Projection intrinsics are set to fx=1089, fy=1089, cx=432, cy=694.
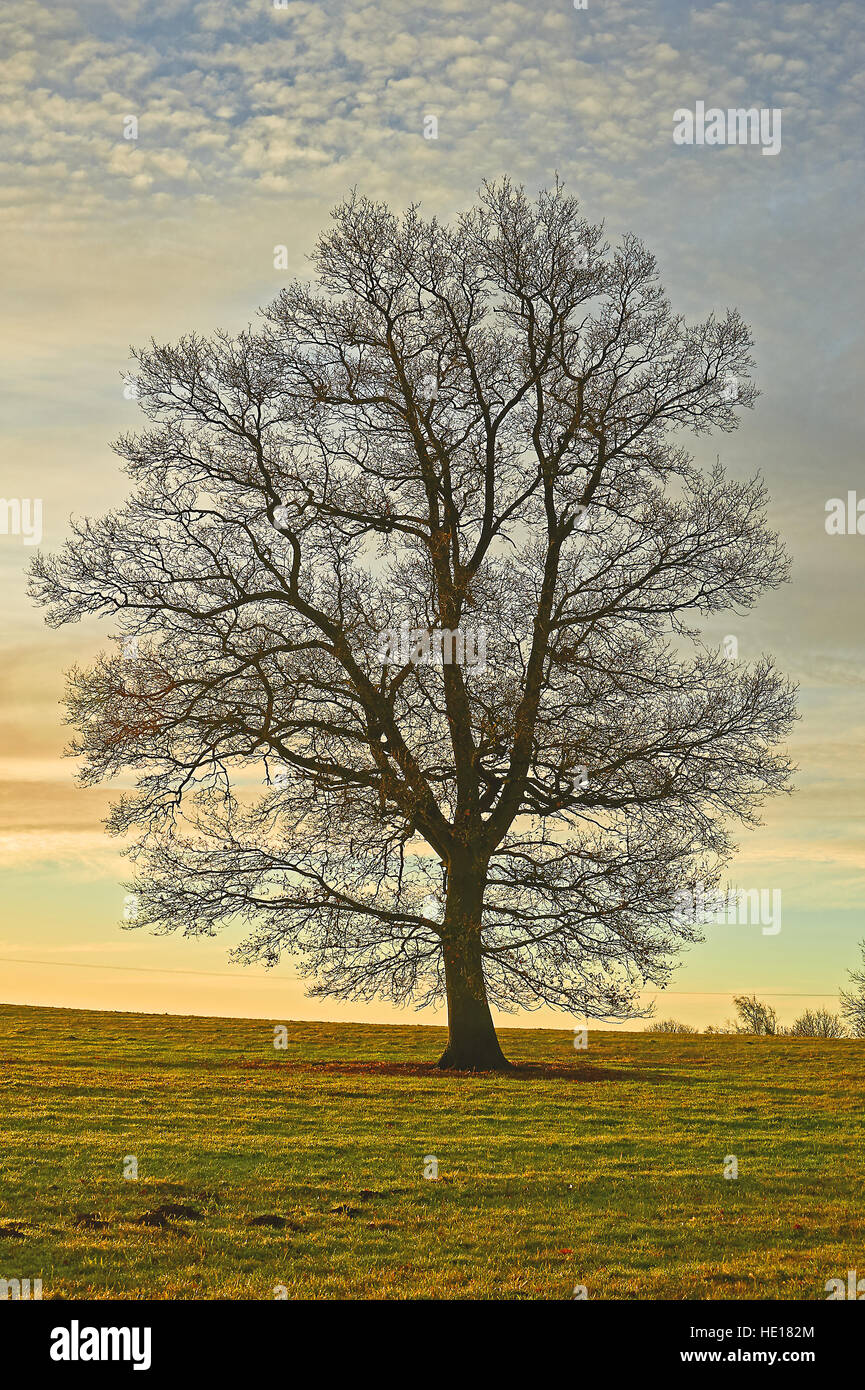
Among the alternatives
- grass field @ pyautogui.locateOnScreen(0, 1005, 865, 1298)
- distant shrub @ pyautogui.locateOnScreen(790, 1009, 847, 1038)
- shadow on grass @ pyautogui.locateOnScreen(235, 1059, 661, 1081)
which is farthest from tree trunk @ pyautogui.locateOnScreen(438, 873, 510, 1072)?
distant shrub @ pyautogui.locateOnScreen(790, 1009, 847, 1038)

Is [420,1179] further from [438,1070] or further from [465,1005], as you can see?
[438,1070]

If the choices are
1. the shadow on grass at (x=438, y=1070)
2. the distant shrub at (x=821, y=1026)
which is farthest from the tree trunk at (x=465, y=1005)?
the distant shrub at (x=821, y=1026)

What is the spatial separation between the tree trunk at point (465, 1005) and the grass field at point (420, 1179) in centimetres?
89

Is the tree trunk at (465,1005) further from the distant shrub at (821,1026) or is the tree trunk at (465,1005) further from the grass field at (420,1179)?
the distant shrub at (821,1026)

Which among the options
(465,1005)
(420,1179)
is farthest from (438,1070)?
(420,1179)

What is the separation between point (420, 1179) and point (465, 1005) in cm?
884

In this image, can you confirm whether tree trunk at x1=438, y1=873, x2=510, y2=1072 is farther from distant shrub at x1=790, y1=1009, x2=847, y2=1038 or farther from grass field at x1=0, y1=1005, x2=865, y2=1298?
distant shrub at x1=790, y1=1009, x2=847, y2=1038

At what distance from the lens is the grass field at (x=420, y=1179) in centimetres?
927

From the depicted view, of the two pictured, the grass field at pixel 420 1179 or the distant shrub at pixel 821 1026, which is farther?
the distant shrub at pixel 821 1026

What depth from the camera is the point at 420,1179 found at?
41.6 ft

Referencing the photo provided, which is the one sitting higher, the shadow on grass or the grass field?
the grass field

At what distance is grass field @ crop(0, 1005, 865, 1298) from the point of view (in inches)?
365

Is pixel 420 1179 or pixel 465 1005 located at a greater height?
pixel 465 1005

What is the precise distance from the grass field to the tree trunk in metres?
0.89
